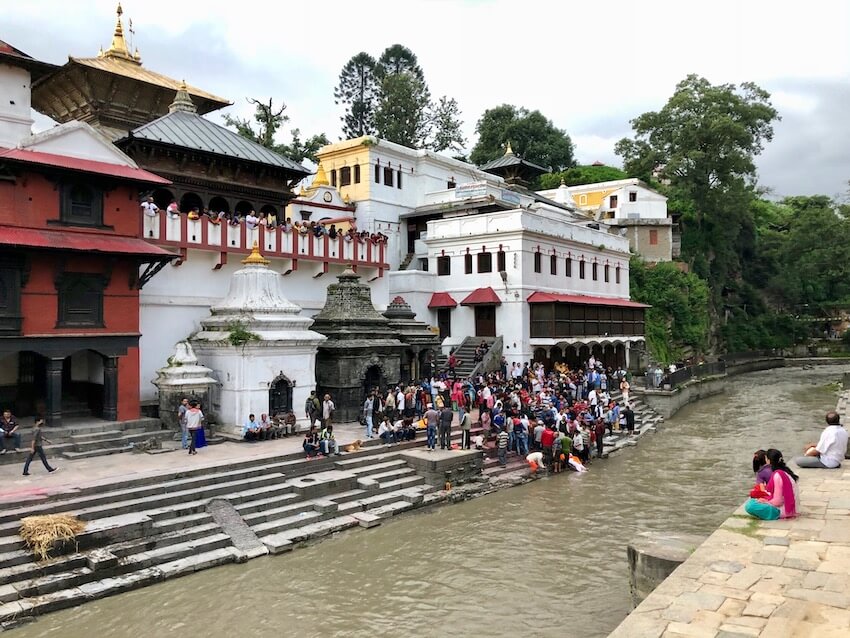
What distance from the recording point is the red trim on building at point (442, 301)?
3023 cm

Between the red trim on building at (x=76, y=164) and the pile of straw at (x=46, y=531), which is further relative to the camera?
the red trim on building at (x=76, y=164)

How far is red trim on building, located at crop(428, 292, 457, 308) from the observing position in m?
30.2

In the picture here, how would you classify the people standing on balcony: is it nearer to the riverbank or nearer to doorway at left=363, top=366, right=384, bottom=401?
doorway at left=363, top=366, right=384, bottom=401

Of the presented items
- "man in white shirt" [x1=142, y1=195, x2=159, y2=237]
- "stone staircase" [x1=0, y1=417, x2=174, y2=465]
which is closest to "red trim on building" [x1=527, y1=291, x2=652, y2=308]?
"man in white shirt" [x1=142, y1=195, x2=159, y2=237]

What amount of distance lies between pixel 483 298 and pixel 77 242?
16.9 meters

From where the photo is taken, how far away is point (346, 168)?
35.4 m

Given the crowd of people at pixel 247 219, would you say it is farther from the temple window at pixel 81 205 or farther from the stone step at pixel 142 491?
the stone step at pixel 142 491

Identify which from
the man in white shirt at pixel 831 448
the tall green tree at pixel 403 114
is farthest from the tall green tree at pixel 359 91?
the man in white shirt at pixel 831 448

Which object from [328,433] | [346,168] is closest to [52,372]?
[328,433]

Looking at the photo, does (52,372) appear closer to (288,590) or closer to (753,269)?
(288,590)

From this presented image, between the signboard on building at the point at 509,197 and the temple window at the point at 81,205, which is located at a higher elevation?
the signboard on building at the point at 509,197

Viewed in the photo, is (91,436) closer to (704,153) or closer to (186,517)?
(186,517)

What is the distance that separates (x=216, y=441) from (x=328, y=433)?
3267 mm

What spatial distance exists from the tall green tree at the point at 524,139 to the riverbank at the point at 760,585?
53912 mm
